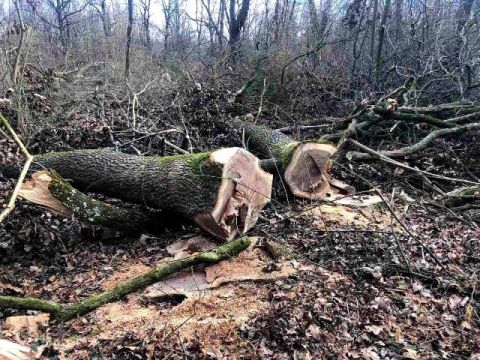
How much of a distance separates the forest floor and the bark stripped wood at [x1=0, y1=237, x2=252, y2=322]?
0.06 meters

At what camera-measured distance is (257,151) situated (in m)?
6.53

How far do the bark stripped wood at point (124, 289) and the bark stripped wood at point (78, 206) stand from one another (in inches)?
30.5

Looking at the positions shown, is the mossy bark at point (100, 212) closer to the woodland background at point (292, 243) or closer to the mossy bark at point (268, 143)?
the woodland background at point (292, 243)

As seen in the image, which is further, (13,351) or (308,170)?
(308,170)

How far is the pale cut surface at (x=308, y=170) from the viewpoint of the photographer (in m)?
5.04

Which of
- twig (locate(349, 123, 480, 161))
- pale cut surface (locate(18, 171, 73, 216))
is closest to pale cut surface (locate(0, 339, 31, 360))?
pale cut surface (locate(18, 171, 73, 216))

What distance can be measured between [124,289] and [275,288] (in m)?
1.15

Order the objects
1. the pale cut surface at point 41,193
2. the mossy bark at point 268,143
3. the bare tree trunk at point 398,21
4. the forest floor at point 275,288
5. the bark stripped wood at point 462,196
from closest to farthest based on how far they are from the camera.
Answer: the forest floor at point 275,288 < the pale cut surface at point 41,193 < the bark stripped wood at point 462,196 < the mossy bark at point 268,143 < the bare tree trunk at point 398,21

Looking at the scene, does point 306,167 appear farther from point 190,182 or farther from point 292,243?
point 190,182

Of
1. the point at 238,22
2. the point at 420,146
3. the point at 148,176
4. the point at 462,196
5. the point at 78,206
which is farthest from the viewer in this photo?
the point at 238,22

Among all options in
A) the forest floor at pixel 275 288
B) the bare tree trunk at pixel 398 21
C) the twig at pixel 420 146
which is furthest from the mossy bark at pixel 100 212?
the bare tree trunk at pixel 398 21

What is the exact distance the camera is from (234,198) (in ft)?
13.4

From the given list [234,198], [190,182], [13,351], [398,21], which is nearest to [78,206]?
[190,182]

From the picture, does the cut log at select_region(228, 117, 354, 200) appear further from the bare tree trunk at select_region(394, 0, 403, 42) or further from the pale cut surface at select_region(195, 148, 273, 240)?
the bare tree trunk at select_region(394, 0, 403, 42)
